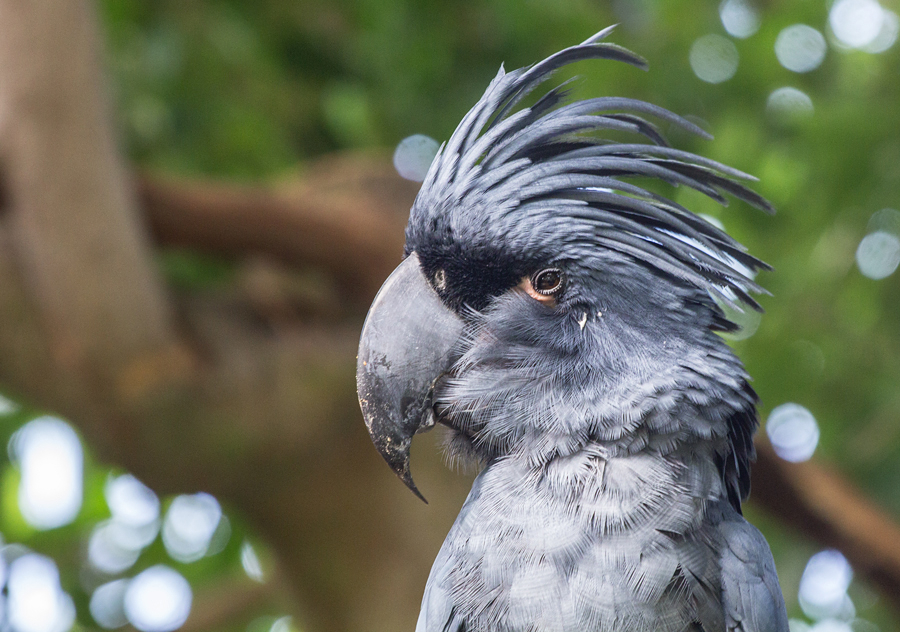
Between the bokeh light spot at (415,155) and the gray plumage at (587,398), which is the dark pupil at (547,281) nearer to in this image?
the gray plumage at (587,398)

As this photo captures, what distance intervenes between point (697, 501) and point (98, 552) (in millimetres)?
4737

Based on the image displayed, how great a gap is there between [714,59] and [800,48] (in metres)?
0.61

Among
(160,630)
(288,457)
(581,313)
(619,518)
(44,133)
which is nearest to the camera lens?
(619,518)

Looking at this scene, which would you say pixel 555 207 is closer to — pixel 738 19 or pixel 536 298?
pixel 536 298

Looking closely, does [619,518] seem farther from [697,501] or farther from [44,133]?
[44,133]

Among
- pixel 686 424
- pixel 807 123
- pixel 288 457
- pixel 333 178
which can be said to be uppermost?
pixel 807 123

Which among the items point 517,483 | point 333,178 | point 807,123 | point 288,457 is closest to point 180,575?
point 288,457

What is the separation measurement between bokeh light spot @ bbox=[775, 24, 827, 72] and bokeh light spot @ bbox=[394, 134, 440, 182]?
7.44 ft

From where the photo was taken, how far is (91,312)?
3951 mm

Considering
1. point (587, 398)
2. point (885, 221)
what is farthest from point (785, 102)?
point (587, 398)

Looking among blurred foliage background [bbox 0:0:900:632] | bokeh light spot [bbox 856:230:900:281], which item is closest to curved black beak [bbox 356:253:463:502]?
blurred foliage background [bbox 0:0:900:632]

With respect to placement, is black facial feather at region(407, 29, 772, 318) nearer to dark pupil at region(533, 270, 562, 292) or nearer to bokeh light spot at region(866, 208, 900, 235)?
dark pupil at region(533, 270, 562, 292)

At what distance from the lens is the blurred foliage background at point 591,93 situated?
4637 mm

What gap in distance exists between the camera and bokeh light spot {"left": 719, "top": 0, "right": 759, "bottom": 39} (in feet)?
17.3
